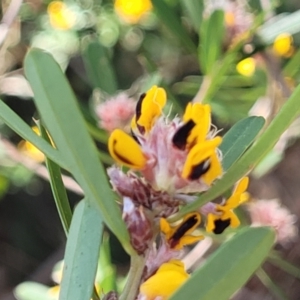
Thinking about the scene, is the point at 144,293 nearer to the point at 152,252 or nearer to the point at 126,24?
the point at 152,252

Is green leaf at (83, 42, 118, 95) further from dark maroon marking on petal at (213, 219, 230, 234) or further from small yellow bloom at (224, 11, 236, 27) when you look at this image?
dark maroon marking on petal at (213, 219, 230, 234)

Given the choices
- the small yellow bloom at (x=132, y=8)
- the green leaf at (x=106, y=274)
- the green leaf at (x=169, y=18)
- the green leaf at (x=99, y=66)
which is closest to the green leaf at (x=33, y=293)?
the green leaf at (x=106, y=274)

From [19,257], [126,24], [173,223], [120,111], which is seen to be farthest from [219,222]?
[19,257]

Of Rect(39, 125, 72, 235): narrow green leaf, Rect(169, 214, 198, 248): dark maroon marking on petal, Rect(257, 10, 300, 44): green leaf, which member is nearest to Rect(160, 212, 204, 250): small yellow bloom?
Rect(169, 214, 198, 248): dark maroon marking on petal

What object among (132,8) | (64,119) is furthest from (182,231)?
(132,8)

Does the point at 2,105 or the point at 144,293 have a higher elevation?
the point at 2,105

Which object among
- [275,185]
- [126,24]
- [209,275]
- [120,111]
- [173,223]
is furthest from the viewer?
[275,185]

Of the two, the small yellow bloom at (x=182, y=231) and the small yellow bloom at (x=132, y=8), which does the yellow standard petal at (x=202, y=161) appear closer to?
the small yellow bloom at (x=182, y=231)

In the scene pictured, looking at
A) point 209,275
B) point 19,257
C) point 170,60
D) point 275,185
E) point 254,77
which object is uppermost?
point 209,275

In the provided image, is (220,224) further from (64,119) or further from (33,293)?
(33,293)
